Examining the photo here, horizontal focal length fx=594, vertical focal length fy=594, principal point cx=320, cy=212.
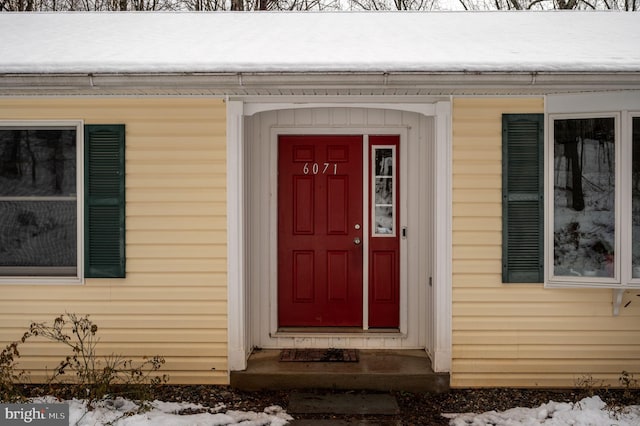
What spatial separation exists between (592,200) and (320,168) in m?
2.42

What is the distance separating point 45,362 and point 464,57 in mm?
4332

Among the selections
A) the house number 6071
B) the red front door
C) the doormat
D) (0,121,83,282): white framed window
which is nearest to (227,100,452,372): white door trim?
the doormat

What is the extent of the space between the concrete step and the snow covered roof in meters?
2.48

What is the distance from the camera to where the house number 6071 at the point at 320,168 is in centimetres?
573

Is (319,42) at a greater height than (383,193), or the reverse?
(319,42)

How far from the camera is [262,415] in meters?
4.52

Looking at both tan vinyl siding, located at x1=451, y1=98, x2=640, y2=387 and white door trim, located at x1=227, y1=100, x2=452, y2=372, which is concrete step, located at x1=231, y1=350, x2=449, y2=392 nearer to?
white door trim, located at x1=227, y1=100, x2=452, y2=372

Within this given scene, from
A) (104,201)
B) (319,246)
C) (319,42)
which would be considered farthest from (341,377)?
(319,42)

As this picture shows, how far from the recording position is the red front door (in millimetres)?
5750

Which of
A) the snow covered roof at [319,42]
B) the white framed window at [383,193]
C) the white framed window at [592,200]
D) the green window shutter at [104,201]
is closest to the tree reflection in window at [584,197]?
the white framed window at [592,200]

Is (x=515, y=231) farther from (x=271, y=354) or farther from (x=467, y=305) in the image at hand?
(x=271, y=354)

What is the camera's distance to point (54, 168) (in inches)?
201

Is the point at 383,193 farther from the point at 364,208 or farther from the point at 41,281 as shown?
the point at 41,281

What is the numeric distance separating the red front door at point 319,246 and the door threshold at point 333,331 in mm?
50
